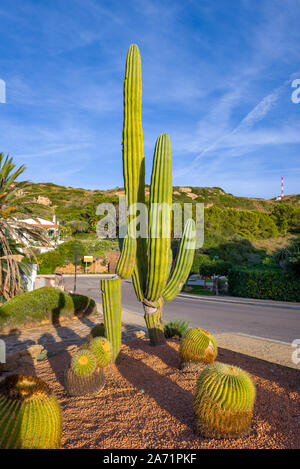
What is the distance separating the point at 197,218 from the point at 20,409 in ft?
121

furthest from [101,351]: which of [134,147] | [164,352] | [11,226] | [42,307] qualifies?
[11,226]

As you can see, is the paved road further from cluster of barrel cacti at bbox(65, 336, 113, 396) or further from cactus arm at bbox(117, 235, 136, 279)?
cluster of barrel cacti at bbox(65, 336, 113, 396)

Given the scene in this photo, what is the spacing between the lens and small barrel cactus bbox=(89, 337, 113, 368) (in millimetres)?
4742

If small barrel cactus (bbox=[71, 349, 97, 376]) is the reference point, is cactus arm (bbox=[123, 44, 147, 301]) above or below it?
above

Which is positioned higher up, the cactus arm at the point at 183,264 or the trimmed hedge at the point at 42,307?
the cactus arm at the point at 183,264

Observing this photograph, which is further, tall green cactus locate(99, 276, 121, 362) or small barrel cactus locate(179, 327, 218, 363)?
tall green cactus locate(99, 276, 121, 362)

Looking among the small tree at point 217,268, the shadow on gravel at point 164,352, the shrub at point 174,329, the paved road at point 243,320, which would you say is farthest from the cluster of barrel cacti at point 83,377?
the small tree at point 217,268

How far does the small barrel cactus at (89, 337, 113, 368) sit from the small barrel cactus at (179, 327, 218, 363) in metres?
1.14

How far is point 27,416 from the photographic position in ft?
7.75

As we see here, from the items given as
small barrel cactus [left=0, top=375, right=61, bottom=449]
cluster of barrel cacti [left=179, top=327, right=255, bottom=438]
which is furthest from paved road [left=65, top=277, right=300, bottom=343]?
small barrel cactus [left=0, top=375, right=61, bottom=449]

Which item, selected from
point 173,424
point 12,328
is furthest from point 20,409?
point 12,328

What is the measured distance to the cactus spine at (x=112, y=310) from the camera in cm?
512

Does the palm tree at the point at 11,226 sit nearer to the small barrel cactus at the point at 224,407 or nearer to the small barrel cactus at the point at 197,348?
the small barrel cactus at the point at 197,348

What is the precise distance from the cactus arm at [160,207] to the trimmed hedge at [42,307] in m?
5.48
